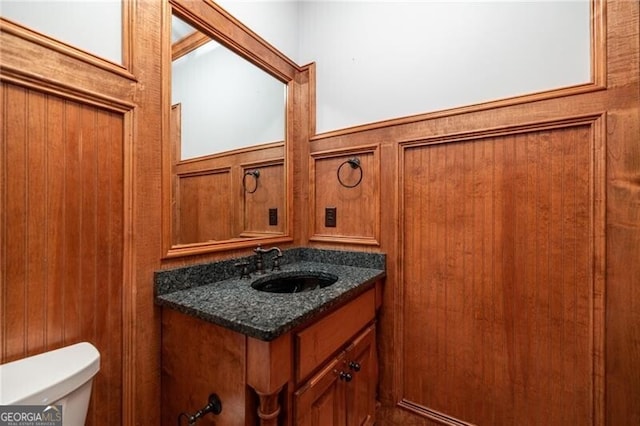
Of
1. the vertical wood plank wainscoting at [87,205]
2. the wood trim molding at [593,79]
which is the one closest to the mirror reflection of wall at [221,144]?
the vertical wood plank wainscoting at [87,205]

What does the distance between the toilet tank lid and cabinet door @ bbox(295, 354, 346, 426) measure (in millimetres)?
620

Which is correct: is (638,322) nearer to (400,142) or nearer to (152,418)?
(400,142)

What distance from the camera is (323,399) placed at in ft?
3.37

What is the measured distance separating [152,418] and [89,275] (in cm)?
61

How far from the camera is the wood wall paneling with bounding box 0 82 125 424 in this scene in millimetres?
750

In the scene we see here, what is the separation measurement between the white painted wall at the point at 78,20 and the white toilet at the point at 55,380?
939 millimetres

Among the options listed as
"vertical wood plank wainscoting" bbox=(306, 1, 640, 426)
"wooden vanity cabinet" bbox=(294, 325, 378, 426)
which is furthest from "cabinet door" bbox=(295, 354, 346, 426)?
"vertical wood plank wainscoting" bbox=(306, 1, 640, 426)

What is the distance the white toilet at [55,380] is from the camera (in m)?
0.65

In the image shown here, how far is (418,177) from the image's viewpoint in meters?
1.43

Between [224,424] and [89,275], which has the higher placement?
[89,275]

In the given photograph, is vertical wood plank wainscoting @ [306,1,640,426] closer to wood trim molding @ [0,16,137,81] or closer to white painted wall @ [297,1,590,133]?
white painted wall @ [297,1,590,133]

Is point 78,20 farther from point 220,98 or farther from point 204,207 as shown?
point 204,207

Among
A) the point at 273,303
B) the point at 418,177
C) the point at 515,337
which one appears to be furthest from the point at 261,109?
the point at 515,337

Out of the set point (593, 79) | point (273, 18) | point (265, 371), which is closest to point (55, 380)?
point (265, 371)
